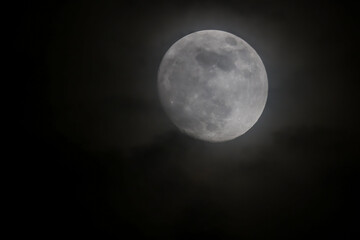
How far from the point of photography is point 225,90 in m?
5.07

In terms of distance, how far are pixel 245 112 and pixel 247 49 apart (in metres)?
1.00

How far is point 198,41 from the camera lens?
5.42m

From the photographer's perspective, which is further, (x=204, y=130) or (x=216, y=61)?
(x=204, y=130)

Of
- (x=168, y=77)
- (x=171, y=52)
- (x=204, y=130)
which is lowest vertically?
(x=204, y=130)

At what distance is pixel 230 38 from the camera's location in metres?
5.50

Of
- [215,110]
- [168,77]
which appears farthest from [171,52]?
[215,110]

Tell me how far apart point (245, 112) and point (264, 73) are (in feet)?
2.34

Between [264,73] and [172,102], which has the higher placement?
[264,73]

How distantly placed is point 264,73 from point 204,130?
1.31 m

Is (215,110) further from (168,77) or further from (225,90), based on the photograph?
(168,77)

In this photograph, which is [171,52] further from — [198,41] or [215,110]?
[215,110]

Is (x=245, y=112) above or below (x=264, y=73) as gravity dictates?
below

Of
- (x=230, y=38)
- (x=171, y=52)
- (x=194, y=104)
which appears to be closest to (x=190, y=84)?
(x=194, y=104)

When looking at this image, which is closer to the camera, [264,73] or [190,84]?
[190,84]
